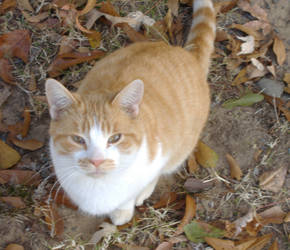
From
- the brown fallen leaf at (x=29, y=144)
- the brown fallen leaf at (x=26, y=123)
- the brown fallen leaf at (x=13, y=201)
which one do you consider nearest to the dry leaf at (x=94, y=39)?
the brown fallen leaf at (x=26, y=123)

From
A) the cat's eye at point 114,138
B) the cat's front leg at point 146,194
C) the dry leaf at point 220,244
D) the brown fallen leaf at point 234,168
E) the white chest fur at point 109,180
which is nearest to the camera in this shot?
Result: the cat's eye at point 114,138

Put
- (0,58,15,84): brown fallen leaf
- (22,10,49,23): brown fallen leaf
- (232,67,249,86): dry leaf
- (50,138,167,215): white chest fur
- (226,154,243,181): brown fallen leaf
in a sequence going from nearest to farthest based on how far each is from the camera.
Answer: (50,138,167,215): white chest fur
(226,154,243,181): brown fallen leaf
(0,58,15,84): brown fallen leaf
(232,67,249,86): dry leaf
(22,10,49,23): brown fallen leaf

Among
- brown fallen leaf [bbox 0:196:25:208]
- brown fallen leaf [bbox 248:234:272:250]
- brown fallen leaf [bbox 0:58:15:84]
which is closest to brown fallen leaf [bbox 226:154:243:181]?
brown fallen leaf [bbox 248:234:272:250]

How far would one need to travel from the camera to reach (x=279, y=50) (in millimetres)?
3203

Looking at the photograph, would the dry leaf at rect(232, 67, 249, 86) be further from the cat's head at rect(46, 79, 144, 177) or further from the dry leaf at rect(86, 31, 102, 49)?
the cat's head at rect(46, 79, 144, 177)

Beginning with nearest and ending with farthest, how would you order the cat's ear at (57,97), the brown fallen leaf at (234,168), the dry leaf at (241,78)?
1. the cat's ear at (57,97)
2. the brown fallen leaf at (234,168)
3. the dry leaf at (241,78)

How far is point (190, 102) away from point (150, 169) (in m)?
0.64

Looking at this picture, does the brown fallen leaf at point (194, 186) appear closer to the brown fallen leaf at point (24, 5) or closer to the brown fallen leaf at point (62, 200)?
the brown fallen leaf at point (62, 200)

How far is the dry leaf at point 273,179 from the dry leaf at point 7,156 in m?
2.02

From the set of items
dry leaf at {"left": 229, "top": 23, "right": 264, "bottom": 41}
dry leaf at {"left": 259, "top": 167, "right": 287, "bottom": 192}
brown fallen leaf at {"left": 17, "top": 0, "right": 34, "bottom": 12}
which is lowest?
dry leaf at {"left": 259, "top": 167, "right": 287, "bottom": 192}

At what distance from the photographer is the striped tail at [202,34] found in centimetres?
274

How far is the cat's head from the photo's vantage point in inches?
71.1

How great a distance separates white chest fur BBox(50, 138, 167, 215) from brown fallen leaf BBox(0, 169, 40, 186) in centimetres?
52

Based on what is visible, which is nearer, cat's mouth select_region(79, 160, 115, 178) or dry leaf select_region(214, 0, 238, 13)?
cat's mouth select_region(79, 160, 115, 178)
